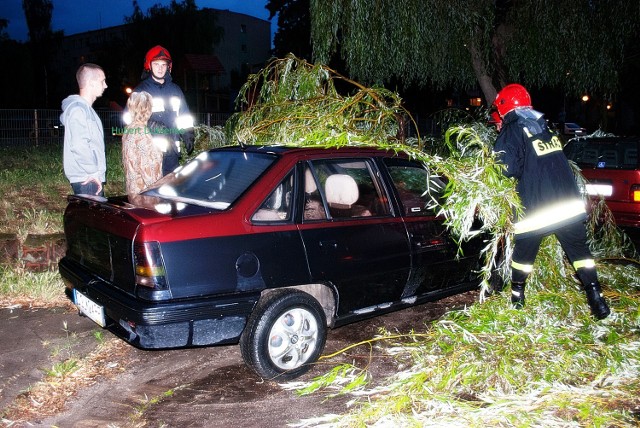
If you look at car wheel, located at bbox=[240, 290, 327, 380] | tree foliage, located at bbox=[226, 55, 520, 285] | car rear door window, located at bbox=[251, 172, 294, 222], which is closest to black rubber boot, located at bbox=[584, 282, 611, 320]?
tree foliage, located at bbox=[226, 55, 520, 285]

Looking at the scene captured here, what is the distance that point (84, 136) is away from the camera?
4.92 meters

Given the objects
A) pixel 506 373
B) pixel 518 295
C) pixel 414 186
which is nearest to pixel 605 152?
pixel 518 295

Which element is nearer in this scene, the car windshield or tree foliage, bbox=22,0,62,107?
the car windshield

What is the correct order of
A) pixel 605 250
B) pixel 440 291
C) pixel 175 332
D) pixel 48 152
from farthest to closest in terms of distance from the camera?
pixel 48 152 → pixel 605 250 → pixel 440 291 → pixel 175 332

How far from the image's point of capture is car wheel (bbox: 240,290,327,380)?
3523 millimetres

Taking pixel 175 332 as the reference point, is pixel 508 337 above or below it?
below

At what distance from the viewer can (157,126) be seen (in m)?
5.74

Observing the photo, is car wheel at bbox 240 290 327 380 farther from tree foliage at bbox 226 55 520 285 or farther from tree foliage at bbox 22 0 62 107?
tree foliage at bbox 22 0 62 107

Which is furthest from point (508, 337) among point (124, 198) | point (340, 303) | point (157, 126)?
point (157, 126)

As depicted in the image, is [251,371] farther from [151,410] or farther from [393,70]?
[393,70]

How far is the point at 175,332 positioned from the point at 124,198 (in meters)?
1.30

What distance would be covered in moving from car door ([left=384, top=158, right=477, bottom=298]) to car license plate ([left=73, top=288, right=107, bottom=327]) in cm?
223

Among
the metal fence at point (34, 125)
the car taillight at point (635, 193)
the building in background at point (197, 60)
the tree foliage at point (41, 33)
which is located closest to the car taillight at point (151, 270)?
the car taillight at point (635, 193)

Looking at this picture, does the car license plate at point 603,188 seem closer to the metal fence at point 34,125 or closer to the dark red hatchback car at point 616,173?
A: the dark red hatchback car at point 616,173
